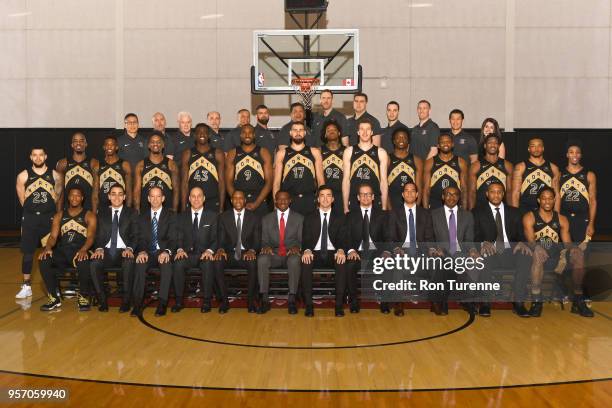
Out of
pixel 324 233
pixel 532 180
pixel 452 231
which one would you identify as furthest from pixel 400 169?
pixel 532 180

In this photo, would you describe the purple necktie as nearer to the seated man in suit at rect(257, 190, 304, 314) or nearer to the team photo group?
the team photo group

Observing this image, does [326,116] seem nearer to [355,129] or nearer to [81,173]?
[355,129]

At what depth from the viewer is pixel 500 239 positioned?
7.09 m

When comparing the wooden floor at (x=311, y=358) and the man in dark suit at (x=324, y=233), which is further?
the man in dark suit at (x=324, y=233)

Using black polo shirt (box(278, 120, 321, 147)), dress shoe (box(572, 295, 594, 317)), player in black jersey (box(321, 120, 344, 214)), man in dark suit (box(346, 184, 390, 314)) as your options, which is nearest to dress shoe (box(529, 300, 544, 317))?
dress shoe (box(572, 295, 594, 317))

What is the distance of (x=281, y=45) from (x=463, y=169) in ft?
19.1

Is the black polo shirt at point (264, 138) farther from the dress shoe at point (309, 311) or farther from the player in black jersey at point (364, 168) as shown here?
Answer: the dress shoe at point (309, 311)

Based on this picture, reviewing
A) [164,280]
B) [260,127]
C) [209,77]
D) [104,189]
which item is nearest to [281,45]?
[209,77]

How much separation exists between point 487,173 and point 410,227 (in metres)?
1.28

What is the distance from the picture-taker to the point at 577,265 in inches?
274

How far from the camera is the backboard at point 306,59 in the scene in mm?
11641

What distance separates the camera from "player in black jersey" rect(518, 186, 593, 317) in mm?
6879

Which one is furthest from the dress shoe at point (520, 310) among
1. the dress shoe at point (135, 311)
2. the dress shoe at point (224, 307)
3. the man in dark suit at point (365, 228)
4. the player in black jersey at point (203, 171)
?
the dress shoe at point (135, 311)

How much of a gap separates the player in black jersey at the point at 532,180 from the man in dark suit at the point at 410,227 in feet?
4.27
